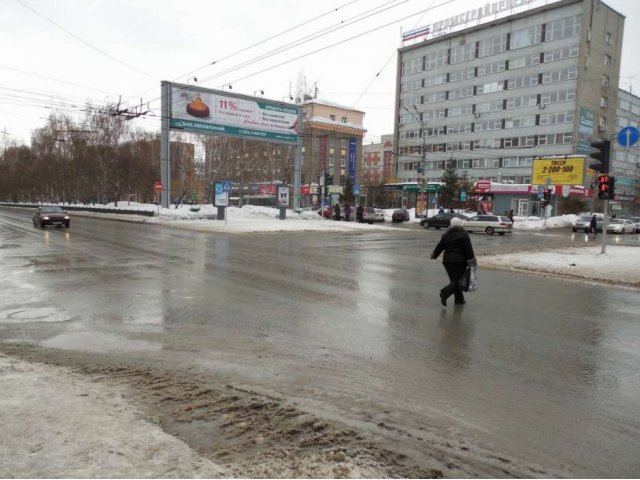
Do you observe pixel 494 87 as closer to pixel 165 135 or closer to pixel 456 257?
pixel 165 135

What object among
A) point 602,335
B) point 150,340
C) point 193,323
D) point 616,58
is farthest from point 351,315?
point 616,58

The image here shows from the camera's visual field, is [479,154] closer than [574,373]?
No

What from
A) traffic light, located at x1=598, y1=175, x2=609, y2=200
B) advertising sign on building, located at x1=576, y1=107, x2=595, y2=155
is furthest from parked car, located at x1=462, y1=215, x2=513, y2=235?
advertising sign on building, located at x1=576, y1=107, x2=595, y2=155

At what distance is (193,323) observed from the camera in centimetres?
689

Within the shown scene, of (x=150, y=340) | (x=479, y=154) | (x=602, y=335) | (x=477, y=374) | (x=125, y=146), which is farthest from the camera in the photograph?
(x=479, y=154)

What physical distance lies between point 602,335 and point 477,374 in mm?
2952

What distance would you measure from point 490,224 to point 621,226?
1419 centimetres

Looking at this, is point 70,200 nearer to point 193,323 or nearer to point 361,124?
point 361,124

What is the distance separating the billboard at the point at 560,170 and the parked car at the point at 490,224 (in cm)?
2206

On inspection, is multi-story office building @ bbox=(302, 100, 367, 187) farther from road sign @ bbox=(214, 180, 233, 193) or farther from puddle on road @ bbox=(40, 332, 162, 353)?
puddle on road @ bbox=(40, 332, 162, 353)

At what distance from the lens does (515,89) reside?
2795 inches

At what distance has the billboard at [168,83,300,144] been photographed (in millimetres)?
36938

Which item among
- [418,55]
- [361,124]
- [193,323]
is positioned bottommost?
[193,323]

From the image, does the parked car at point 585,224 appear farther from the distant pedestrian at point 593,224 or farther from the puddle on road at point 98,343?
the puddle on road at point 98,343
